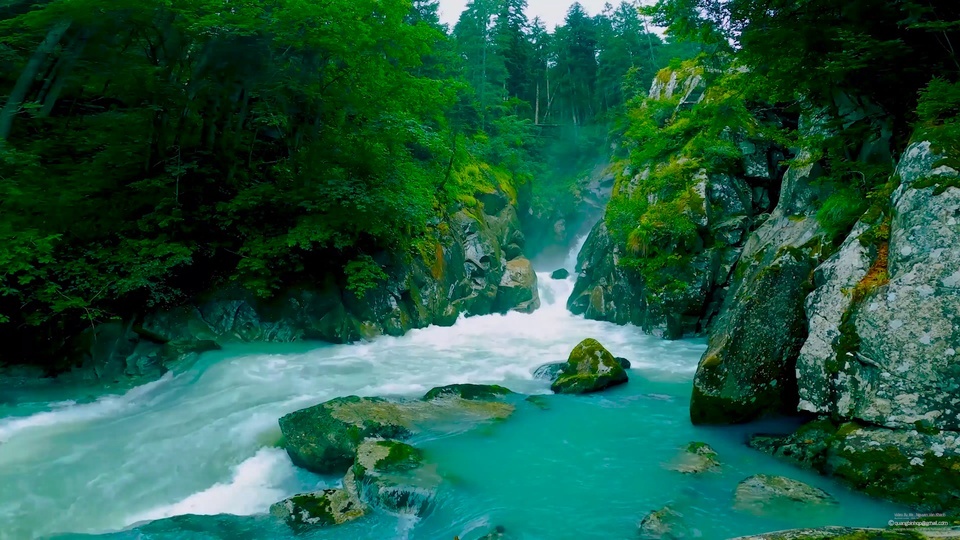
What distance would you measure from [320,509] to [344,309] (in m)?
8.94

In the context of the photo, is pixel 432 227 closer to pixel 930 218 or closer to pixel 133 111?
pixel 133 111

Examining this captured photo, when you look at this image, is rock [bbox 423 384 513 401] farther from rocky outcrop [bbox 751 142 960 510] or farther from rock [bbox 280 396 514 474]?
rocky outcrop [bbox 751 142 960 510]

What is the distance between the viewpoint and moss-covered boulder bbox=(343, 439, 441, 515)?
5477 millimetres

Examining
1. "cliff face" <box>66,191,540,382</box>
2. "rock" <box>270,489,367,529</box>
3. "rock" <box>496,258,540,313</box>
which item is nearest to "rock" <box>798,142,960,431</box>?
"rock" <box>270,489,367,529</box>

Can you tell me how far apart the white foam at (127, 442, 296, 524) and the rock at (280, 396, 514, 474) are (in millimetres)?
287

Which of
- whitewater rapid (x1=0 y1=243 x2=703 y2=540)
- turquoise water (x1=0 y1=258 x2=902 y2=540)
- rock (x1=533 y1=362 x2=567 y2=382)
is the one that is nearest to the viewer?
turquoise water (x1=0 y1=258 x2=902 y2=540)

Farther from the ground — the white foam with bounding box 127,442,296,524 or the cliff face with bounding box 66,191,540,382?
the cliff face with bounding box 66,191,540,382

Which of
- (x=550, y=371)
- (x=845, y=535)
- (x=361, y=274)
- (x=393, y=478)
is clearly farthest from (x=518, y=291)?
(x=845, y=535)

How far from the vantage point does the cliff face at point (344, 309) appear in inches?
402

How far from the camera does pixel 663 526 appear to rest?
189 inches

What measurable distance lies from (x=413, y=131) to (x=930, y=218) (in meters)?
12.1

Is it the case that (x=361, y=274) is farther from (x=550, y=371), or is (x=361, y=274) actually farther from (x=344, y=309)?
(x=550, y=371)

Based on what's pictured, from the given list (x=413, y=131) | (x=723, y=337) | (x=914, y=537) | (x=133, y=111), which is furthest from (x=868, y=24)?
(x=133, y=111)

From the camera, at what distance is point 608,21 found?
39.9m
